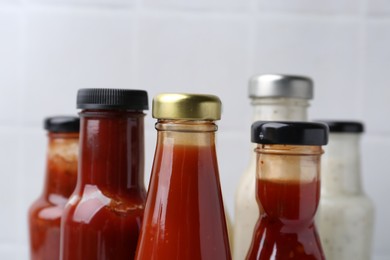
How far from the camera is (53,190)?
1.70 ft

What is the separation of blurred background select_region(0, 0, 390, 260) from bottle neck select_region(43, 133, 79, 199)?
0.22m

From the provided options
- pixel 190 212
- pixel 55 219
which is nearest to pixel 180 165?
pixel 190 212

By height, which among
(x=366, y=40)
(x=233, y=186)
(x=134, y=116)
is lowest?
(x=233, y=186)

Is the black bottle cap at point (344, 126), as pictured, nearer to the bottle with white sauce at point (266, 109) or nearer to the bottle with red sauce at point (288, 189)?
the bottle with white sauce at point (266, 109)

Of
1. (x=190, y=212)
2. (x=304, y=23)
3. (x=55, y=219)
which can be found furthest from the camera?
(x=304, y=23)

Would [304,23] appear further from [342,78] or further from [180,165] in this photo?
[180,165]

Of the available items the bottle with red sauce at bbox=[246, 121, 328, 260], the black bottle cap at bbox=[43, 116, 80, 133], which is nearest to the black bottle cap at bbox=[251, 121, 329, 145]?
Answer: the bottle with red sauce at bbox=[246, 121, 328, 260]

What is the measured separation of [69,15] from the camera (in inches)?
28.8

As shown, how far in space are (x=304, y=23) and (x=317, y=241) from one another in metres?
0.43

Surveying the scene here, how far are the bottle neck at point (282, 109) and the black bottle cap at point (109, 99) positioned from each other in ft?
0.52

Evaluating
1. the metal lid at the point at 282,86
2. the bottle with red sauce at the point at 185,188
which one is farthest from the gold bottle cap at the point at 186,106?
the metal lid at the point at 282,86

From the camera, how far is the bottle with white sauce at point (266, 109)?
1.61ft

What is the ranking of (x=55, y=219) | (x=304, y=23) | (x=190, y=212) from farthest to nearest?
(x=304, y=23) < (x=55, y=219) < (x=190, y=212)

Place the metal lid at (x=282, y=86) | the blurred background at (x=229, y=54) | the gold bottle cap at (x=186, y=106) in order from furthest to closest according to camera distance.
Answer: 1. the blurred background at (x=229, y=54)
2. the metal lid at (x=282, y=86)
3. the gold bottle cap at (x=186, y=106)
